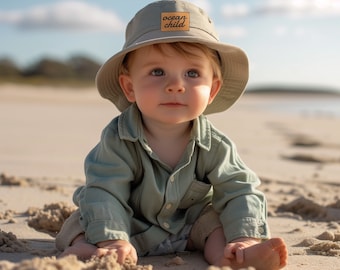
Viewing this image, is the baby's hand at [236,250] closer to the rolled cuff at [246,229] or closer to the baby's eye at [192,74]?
the rolled cuff at [246,229]

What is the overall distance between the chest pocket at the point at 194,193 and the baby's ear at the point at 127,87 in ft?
1.46

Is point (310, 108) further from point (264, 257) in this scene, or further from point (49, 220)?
point (264, 257)

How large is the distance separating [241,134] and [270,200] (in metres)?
5.06

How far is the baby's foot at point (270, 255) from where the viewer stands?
211cm

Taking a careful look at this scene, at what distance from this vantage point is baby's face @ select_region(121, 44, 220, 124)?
95.4 inches

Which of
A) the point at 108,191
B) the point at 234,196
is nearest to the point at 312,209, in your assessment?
the point at 234,196

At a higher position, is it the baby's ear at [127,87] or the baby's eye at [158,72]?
the baby's eye at [158,72]

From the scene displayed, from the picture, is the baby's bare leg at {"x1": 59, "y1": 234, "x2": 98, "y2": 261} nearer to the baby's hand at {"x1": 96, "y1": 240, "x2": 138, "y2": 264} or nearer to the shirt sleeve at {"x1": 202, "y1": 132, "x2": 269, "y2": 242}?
the baby's hand at {"x1": 96, "y1": 240, "x2": 138, "y2": 264}

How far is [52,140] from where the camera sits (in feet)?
23.0

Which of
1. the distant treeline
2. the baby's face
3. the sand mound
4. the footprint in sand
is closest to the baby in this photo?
the baby's face

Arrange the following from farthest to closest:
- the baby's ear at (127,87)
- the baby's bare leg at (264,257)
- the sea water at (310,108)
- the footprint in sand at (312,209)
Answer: the sea water at (310,108)
the footprint in sand at (312,209)
the baby's ear at (127,87)
the baby's bare leg at (264,257)

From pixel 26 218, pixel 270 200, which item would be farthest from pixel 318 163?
pixel 26 218

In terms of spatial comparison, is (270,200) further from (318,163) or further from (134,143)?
(318,163)

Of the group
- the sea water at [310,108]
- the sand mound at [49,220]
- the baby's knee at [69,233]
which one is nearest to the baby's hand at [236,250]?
the baby's knee at [69,233]
